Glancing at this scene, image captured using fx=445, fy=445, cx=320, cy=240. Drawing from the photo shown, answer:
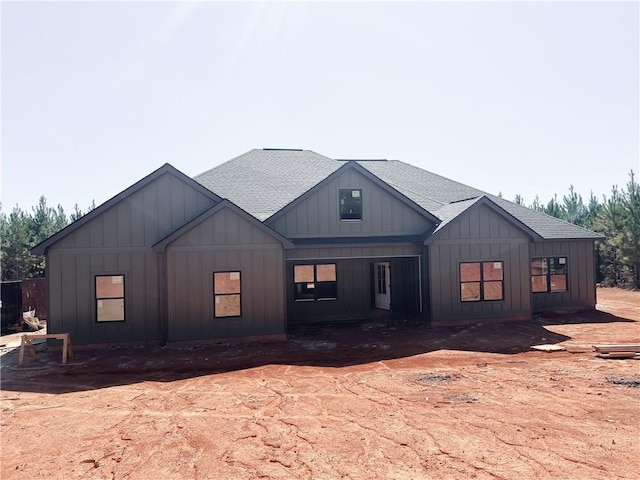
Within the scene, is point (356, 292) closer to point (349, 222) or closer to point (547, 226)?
point (349, 222)

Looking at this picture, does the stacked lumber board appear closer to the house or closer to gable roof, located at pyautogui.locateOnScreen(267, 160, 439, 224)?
the house

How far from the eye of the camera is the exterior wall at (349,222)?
54.5 ft

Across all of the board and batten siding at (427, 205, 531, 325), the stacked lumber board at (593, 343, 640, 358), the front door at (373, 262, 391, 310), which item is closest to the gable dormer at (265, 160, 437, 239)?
the board and batten siding at (427, 205, 531, 325)

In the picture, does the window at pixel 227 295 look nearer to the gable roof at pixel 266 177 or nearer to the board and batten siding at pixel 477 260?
the gable roof at pixel 266 177

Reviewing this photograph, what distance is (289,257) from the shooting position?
1575 centimetres

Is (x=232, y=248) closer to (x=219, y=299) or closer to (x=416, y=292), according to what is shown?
(x=219, y=299)

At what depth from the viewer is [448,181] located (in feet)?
81.9

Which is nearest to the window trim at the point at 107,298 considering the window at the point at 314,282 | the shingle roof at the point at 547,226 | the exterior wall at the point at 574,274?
the window at the point at 314,282

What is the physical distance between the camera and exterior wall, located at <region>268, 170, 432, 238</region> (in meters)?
16.6

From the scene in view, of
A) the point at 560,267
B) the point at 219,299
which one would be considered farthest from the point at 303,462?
the point at 560,267

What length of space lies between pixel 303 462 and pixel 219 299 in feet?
30.2

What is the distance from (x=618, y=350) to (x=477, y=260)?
232 inches

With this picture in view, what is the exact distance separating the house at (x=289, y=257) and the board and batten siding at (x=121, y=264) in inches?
1.3

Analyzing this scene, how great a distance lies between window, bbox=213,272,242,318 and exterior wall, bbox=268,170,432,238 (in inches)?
109
